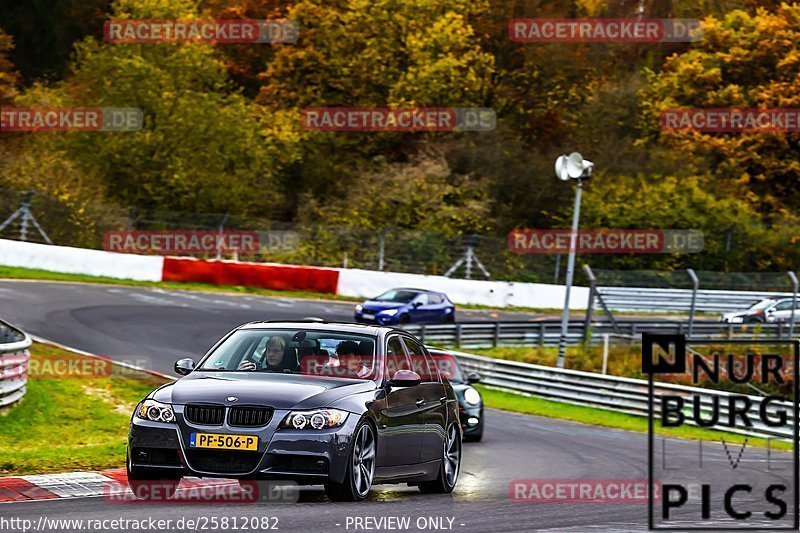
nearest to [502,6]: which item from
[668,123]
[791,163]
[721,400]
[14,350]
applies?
[668,123]

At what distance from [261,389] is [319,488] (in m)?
1.86

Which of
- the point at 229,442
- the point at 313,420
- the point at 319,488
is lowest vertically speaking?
the point at 319,488

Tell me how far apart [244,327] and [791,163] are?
157 feet

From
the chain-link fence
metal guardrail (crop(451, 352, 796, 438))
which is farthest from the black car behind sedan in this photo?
the chain-link fence

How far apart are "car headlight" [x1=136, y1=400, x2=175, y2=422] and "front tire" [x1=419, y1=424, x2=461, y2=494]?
2.92m

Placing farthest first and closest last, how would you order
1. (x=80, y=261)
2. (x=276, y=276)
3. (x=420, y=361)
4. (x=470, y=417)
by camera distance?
(x=276, y=276) < (x=80, y=261) < (x=470, y=417) < (x=420, y=361)

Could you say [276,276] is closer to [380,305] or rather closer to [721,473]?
[380,305]

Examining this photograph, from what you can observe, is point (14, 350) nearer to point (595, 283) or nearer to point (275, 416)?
point (275, 416)

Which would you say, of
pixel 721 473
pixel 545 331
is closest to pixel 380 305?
pixel 545 331

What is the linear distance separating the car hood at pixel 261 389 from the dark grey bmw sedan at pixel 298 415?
0.01 meters

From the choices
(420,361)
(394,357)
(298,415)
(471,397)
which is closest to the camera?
(298,415)

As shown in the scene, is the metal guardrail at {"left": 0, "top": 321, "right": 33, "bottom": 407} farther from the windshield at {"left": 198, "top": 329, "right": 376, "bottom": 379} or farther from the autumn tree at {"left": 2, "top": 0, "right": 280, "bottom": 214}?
the autumn tree at {"left": 2, "top": 0, "right": 280, "bottom": 214}

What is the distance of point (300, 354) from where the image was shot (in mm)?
10508

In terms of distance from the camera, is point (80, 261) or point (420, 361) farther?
point (80, 261)
